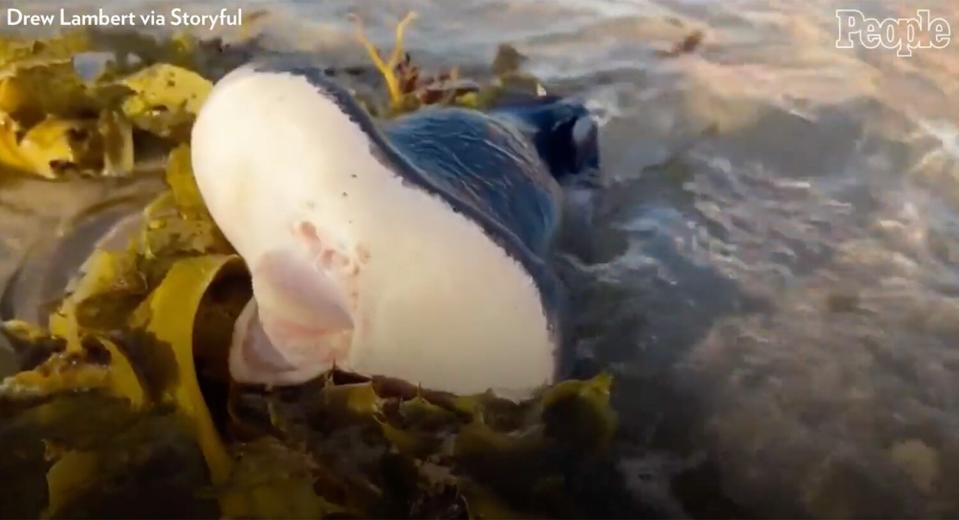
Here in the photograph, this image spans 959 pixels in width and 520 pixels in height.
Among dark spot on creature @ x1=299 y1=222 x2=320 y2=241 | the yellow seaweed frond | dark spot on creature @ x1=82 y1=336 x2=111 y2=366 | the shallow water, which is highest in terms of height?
dark spot on creature @ x1=299 y1=222 x2=320 y2=241

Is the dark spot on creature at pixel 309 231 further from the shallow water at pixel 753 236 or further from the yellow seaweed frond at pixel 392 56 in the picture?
the yellow seaweed frond at pixel 392 56

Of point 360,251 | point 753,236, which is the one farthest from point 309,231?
point 753,236

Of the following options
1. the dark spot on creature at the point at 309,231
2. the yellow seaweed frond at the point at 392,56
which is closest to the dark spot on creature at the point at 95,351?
the dark spot on creature at the point at 309,231

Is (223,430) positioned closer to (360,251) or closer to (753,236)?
(360,251)

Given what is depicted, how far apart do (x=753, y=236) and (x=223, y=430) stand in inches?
16.7

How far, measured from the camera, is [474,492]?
53 cm

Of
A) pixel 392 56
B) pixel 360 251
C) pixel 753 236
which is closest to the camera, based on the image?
pixel 360 251

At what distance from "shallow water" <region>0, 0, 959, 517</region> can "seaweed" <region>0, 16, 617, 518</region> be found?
66mm

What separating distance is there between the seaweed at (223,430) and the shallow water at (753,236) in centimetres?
7

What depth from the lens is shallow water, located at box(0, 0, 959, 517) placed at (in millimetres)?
597

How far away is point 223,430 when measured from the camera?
55cm

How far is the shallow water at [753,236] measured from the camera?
1.96 feet

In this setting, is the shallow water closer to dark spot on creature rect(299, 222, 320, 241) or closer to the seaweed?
the seaweed

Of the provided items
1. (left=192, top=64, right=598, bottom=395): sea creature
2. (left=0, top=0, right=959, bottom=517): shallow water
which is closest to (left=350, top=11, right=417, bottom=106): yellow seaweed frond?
(left=0, top=0, right=959, bottom=517): shallow water
